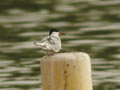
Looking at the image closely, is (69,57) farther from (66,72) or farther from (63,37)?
(63,37)

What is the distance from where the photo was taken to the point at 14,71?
8812 mm

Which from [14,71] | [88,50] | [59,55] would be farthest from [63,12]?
[59,55]

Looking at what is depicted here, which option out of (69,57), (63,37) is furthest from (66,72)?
(63,37)

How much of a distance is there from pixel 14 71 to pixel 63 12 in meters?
5.16

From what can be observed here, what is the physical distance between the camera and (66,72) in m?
3.99

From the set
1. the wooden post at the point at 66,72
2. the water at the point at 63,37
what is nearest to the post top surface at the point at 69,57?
the wooden post at the point at 66,72

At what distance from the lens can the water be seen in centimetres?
847

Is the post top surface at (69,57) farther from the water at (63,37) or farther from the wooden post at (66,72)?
the water at (63,37)

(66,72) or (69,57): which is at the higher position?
→ (69,57)

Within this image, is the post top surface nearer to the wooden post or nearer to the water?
the wooden post

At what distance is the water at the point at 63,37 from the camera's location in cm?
847

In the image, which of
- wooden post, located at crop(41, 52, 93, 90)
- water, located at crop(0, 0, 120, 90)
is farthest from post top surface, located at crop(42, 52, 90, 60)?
water, located at crop(0, 0, 120, 90)

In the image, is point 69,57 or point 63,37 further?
point 63,37

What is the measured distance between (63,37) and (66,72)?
22.4 feet
